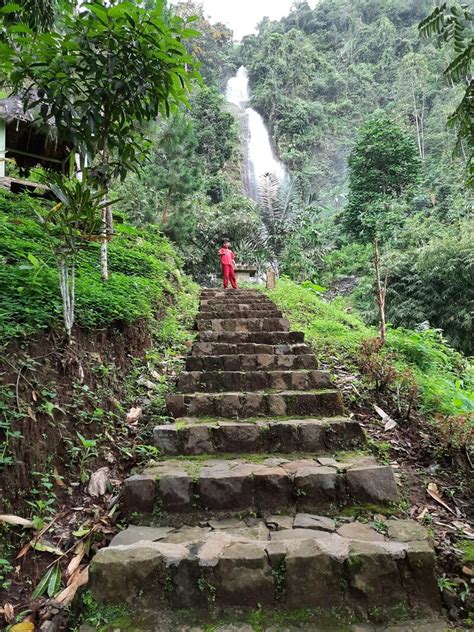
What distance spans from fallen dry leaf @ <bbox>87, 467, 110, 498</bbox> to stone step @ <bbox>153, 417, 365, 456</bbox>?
0.40 metres

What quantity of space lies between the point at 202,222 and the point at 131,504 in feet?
41.1

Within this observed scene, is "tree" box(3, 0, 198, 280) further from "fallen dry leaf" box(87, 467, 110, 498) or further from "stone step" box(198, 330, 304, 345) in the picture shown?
"fallen dry leaf" box(87, 467, 110, 498)

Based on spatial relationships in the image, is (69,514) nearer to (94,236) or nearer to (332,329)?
(94,236)

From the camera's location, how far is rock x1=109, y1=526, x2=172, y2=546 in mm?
1941

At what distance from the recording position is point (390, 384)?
11.7 feet

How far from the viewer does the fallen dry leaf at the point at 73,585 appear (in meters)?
1.71

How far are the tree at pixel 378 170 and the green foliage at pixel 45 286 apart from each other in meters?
16.4

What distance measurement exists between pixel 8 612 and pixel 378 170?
846 inches

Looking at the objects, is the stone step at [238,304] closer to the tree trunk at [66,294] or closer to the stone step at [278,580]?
the tree trunk at [66,294]

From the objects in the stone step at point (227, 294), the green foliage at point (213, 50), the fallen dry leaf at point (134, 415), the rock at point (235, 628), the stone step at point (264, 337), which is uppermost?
the green foliage at point (213, 50)

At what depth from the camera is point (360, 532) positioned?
1991mm

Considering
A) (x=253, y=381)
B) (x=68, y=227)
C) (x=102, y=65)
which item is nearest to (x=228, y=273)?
(x=253, y=381)

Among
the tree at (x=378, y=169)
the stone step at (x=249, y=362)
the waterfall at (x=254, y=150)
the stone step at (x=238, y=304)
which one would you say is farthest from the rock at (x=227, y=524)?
the waterfall at (x=254, y=150)

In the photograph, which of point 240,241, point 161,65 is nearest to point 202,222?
point 240,241
